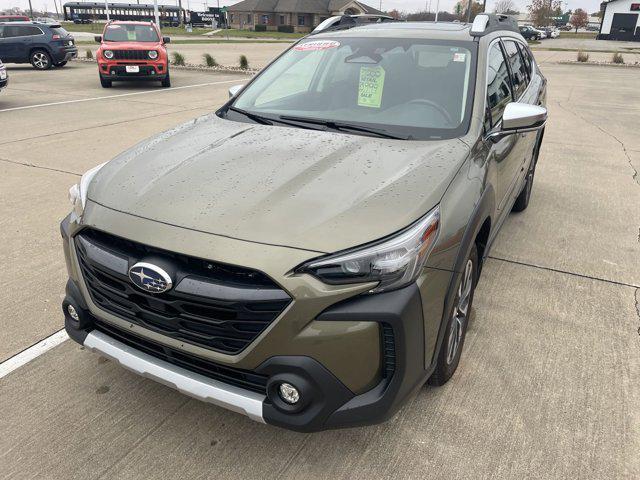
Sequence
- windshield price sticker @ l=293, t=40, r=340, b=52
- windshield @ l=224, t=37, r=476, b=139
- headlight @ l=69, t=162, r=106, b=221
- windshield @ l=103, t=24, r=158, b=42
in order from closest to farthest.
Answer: headlight @ l=69, t=162, r=106, b=221, windshield @ l=224, t=37, r=476, b=139, windshield price sticker @ l=293, t=40, r=340, b=52, windshield @ l=103, t=24, r=158, b=42

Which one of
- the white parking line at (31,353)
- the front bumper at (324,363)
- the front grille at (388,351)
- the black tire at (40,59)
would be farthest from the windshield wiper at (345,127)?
the black tire at (40,59)

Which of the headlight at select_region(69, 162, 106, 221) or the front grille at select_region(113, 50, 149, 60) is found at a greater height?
the front grille at select_region(113, 50, 149, 60)

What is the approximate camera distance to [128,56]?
535 inches

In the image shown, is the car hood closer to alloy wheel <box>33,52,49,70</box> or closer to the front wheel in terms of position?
the front wheel

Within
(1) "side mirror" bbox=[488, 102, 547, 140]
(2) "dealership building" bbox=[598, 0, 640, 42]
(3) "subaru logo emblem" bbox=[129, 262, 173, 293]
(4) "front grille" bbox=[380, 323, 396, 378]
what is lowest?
(4) "front grille" bbox=[380, 323, 396, 378]

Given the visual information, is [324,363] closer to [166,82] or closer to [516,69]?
[516,69]

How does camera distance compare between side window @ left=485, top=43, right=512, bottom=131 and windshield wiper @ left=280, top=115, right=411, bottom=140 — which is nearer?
windshield wiper @ left=280, top=115, right=411, bottom=140

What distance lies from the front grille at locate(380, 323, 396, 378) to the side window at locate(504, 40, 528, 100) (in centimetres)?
270

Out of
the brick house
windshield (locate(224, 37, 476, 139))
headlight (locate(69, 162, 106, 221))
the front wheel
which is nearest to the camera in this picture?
headlight (locate(69, 162, 106, 221))

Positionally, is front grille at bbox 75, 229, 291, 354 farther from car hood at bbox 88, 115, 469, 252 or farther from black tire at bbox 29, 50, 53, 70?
black tire at bbox 29, 50, 53, 70

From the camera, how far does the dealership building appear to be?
2440 inches

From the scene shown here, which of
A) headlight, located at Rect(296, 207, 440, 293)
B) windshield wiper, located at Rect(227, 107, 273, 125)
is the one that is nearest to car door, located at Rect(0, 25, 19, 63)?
windshield wiper, located at Rect(227, 107, 273, 125)

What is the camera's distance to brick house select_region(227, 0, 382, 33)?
73375 mm

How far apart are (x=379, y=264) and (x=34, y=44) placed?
64.9ft
